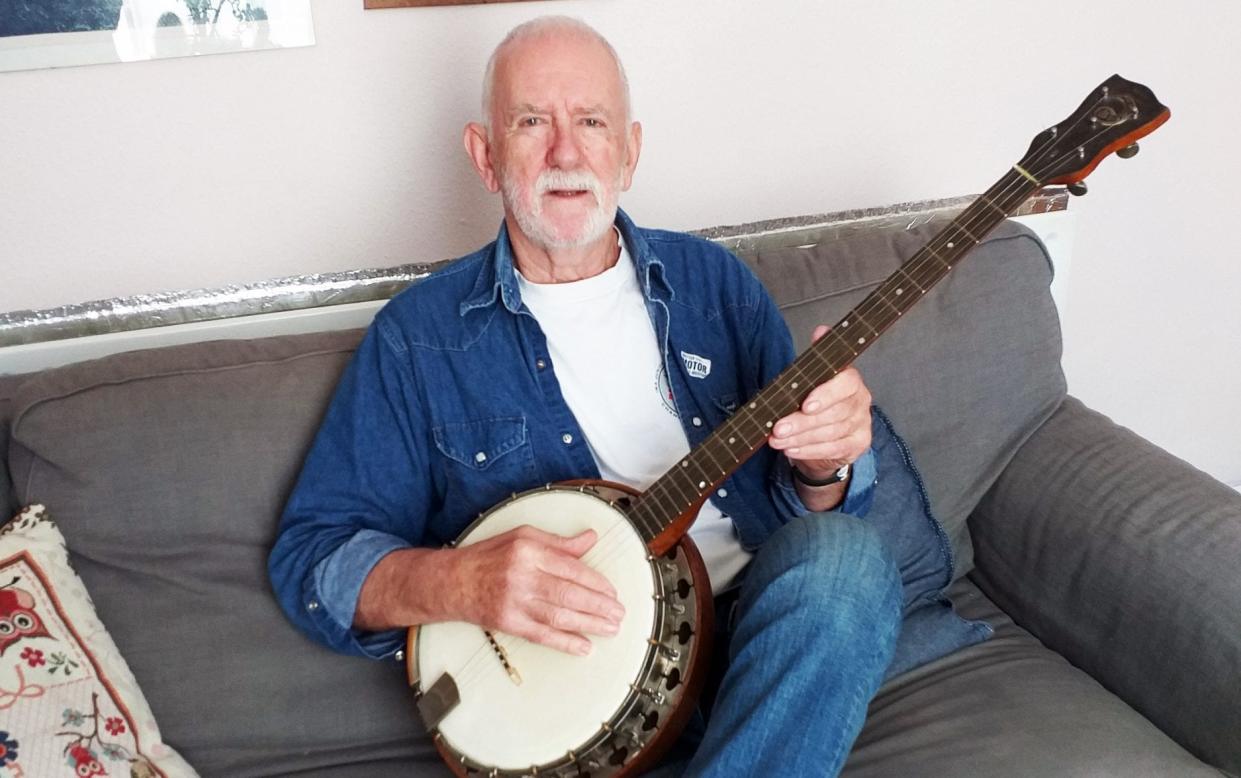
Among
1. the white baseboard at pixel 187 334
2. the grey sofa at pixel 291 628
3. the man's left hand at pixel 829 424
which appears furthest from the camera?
the white baseboard at pixel 187 334

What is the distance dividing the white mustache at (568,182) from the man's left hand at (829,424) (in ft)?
1.25

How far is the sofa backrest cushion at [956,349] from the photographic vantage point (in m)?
1.61

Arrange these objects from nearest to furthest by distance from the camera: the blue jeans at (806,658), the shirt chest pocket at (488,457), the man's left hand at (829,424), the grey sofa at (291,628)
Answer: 1. the blue jeans at (806,658)
2. the man's left hand at (829,424)
3. the grey sofa at (291,628)
4. the shirt chest pocket at (488,457)

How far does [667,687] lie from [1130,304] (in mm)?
1714

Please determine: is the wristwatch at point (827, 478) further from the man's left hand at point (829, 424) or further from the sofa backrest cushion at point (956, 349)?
the sofa backrest cushion at point (956, 349)

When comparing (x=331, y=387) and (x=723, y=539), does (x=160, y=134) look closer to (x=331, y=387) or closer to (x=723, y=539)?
(x=331, y=387)

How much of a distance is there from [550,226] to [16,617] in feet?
2.67

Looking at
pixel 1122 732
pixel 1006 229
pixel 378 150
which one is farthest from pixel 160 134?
pixel 1122 732

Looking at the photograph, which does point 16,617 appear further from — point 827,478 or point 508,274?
point 827,478

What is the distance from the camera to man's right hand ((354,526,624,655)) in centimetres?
113

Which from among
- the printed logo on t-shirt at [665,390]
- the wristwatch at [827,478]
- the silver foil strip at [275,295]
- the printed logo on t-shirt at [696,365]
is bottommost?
the wristwatch at [827,478]

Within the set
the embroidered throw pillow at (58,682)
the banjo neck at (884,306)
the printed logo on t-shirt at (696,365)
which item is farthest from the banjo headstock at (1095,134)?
the embroidered throw pillow at (58,682)

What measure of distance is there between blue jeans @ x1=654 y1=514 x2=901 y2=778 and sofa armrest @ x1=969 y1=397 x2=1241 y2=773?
0.45 metres

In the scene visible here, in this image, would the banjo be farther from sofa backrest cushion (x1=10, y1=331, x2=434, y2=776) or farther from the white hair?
the white hair
